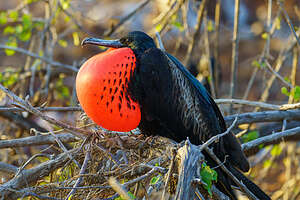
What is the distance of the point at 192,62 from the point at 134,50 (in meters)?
2.25

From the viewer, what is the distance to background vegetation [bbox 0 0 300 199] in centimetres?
215

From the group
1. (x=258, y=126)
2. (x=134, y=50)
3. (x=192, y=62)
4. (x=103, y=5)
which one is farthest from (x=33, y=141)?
(x=103, y=5)

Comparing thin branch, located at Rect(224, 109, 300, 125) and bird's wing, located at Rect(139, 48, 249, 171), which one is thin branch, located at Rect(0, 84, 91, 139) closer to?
bird's wing, located at Rect(139, 48, 249, 171)

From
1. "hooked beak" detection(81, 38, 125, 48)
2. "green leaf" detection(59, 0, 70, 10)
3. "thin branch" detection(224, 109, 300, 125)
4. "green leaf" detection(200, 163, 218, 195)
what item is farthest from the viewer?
"green leaf" detection(59, 0, 70, 10)

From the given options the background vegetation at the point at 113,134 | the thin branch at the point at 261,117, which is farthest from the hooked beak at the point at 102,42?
the thin branch at the point at 261,117

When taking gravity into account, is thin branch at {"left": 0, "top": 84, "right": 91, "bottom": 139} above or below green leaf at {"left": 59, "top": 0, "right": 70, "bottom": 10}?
below

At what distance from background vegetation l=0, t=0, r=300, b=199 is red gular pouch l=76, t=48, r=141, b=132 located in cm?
9

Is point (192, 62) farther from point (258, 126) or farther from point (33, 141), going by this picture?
point (33, 141)

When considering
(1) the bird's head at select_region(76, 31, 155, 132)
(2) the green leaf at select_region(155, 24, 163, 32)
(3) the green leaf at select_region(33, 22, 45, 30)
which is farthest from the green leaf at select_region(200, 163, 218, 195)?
(3) the green leaf at select_region(33, 22, 45, 30)

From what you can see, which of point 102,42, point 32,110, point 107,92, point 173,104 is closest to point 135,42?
point 102,42

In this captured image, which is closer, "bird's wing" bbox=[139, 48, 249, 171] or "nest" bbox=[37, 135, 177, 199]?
"nest" bbox=[37, 135, 177, 199]

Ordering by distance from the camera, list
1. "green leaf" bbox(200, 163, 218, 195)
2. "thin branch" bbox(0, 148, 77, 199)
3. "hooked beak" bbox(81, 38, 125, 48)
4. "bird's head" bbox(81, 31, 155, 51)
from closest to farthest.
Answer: "green leaf" bbox(200, 163, 218, 195), "thin branch" bbox(0, 148, 77, 199), "hooked beak" bbox(81, 38, 125, 48), "bird's head" bbox(81, 31, 155, 51)

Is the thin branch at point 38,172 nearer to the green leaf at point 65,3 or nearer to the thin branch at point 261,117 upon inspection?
the thin branch at point 261,117

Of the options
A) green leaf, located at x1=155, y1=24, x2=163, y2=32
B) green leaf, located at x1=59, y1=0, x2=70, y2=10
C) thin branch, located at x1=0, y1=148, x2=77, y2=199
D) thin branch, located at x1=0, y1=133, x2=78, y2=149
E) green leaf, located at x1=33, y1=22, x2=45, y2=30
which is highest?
green leaf, located at x1=59, y1=0, x2=70, y2=10
